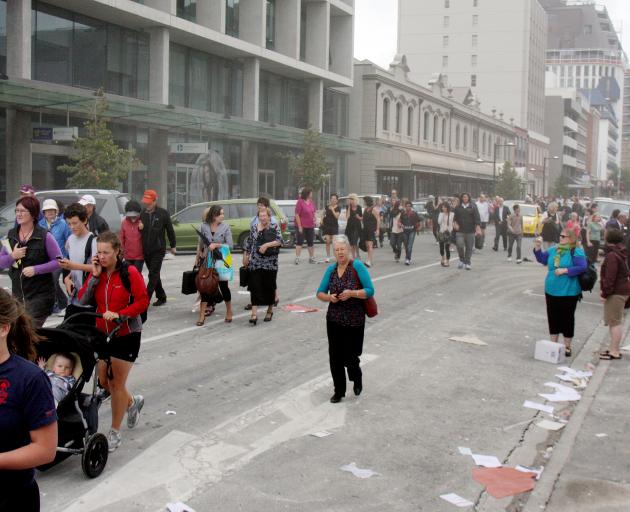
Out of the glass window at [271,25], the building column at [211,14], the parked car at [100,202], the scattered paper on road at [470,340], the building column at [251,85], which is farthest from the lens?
the glass window at [271,25]

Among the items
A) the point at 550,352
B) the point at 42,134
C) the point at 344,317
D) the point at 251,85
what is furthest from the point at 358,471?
the point at 251,85

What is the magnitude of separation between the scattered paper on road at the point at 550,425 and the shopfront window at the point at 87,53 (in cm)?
2519

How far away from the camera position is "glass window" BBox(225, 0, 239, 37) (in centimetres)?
3903

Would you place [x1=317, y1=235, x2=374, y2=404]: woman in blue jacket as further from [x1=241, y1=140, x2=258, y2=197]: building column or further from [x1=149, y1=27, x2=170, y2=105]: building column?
Result: [x1=241, y1=140, x2=258, y2=197]: building column

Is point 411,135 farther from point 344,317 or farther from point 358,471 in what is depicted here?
point 358,471

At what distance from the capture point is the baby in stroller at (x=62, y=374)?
5.18 meters

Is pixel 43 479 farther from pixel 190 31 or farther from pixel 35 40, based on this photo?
pixel 190 31

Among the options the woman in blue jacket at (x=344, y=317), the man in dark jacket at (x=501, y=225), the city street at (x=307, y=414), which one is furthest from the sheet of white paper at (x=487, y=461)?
the man in dark jacket at (x=501, y=225)

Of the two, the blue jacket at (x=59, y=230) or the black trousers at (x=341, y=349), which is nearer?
the black trousers at (x=341, y=349)

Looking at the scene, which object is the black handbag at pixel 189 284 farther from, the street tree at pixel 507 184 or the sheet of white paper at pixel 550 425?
the street tree at pixel 507 184

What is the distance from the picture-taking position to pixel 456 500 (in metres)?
5.25

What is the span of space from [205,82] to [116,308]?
3302cm

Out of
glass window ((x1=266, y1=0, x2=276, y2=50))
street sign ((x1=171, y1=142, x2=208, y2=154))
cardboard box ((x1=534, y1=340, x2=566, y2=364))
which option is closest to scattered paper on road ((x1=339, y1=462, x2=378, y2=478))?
cardboard box ((x1=534, y1=340, x2=566, y2=364))

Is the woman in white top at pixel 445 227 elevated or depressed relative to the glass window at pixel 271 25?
depressed
